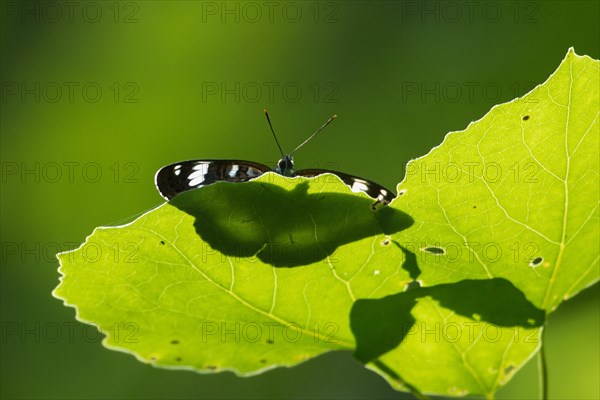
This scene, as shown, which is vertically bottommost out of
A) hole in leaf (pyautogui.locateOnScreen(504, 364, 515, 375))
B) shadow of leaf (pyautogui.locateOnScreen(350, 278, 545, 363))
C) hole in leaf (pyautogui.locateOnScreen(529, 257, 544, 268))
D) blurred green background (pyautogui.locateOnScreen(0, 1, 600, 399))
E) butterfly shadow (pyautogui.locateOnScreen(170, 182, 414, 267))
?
hole in leaf (pyautogui.locateOnScreen(504, 364, 515, 375))

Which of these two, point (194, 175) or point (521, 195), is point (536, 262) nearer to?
point (521, 195)

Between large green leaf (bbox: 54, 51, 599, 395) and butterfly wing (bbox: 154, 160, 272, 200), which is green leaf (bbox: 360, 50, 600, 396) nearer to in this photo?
large green leaf (bbox: 54, 51, 599, 395)

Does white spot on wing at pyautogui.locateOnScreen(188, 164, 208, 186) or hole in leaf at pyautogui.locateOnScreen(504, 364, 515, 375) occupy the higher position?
white spot on wing at pyautogui.locateOnScreen(188, 164, 208, 186)

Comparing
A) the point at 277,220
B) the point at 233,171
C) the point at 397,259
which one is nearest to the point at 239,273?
the point at 277,220

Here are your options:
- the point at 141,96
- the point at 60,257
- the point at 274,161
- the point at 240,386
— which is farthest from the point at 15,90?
the point at 60,257

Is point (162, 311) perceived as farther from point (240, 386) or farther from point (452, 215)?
point (240, 386)

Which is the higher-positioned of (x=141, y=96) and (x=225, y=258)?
(x=141, y=96)

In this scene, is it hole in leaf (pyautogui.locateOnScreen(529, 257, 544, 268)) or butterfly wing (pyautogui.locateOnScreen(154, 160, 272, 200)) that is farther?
butterfly wing (pyautogui.locateOnScreen(154, 160, 272, 200))

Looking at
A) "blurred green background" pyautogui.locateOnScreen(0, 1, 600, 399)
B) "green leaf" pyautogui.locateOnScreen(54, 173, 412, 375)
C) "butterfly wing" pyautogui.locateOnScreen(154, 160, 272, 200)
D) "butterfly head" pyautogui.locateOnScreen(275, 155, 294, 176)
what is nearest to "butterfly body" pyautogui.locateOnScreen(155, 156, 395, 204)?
"butterfly wing" pyautogui.locateOnScreen(154, 160, 272, 200)
